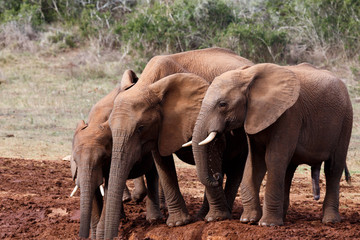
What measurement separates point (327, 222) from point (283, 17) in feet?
44.5

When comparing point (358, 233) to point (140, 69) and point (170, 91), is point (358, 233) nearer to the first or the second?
A: point (170, 91)

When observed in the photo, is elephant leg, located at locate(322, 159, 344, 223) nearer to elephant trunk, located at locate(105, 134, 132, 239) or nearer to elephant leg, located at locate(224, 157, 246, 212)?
elephant leg, located at locate(224, 157, 246, 212)

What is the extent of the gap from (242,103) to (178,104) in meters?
0.65

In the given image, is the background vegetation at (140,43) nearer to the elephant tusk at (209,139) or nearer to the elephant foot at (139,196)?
the elephant foot at (139,196)

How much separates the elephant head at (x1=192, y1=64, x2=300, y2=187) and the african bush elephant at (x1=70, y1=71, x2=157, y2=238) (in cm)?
104

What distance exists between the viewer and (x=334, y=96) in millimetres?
6594

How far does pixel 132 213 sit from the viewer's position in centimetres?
761

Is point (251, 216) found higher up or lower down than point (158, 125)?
lower down

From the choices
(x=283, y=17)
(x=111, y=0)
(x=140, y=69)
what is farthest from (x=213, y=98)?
(x=111, y=0)

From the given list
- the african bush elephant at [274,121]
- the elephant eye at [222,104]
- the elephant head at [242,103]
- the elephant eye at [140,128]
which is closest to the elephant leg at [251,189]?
the african bush elephant at [274,121]

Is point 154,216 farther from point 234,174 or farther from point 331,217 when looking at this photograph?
point 331,217

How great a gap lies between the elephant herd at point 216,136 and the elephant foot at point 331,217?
1cm

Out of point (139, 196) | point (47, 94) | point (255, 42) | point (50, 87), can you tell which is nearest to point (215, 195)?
point (139, 196)

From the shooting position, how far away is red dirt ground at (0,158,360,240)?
6039mm
